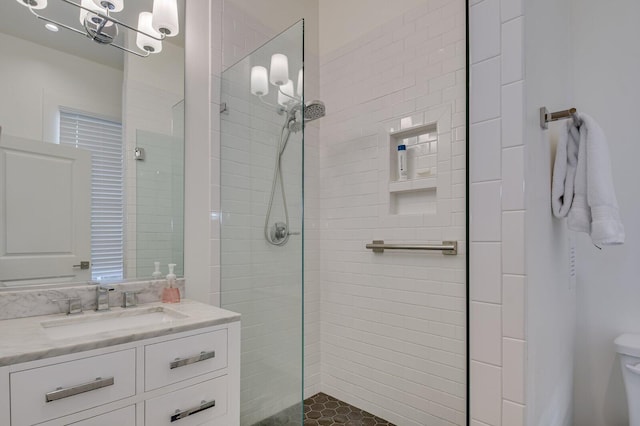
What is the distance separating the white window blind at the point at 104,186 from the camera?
157 centimetres

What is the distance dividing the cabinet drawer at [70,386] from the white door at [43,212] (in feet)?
2.02

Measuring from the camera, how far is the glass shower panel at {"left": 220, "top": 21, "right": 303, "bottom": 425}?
1.63 metres

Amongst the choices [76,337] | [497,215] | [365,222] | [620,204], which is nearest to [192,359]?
[76,337]

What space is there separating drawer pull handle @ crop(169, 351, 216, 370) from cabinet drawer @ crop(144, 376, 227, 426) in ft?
0.30

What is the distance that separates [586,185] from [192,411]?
1644 millimetres

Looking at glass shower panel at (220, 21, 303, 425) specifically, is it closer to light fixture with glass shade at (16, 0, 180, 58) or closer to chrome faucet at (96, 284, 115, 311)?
light fixture with glass shade at (16, 0, 180, 58)

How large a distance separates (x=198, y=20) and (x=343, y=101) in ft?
3.34

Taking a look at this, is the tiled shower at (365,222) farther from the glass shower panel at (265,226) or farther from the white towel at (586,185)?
the white towel at (586,185)

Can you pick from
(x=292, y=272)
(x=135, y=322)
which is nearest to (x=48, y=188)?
(x=135, y=322)

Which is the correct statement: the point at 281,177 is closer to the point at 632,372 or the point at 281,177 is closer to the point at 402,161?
the point at 402,161

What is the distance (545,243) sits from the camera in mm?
1188

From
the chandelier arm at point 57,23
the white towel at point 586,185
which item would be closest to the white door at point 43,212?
the chandelier arm at point 57,23

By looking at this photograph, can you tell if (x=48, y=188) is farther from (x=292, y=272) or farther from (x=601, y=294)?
(x=601, y=294)

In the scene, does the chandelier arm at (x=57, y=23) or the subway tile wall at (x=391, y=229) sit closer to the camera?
the chandelier arm at (x=57, y=23)
